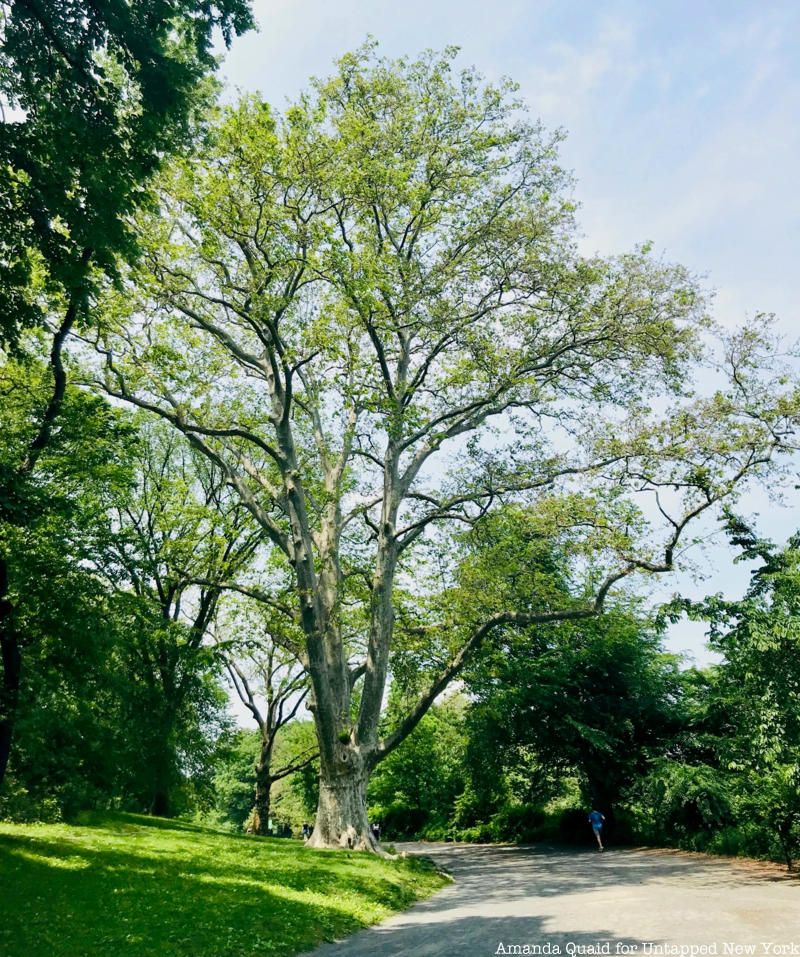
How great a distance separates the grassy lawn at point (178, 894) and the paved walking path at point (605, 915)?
0.66 meters

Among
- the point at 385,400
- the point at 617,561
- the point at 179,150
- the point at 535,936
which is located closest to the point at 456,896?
the point at 535,936

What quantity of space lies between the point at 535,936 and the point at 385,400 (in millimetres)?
10818

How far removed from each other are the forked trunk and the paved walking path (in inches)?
99.5

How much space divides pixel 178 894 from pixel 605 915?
627 cm

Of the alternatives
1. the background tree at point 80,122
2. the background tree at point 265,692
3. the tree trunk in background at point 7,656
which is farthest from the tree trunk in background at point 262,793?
the background tree at point 80,122

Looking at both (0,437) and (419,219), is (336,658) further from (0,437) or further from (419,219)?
(419,219)

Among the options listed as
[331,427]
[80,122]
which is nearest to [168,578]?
[331,427]

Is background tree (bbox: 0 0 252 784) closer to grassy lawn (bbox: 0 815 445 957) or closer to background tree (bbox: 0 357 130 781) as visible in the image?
background tree (bbox: 0 357 130 781)

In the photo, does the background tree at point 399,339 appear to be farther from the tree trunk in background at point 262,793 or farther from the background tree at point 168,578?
the tree trunk in background at point 262,793

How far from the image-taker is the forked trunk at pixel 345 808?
16.5 m

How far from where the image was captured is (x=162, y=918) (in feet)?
29.0

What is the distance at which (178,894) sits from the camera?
10.4 meters

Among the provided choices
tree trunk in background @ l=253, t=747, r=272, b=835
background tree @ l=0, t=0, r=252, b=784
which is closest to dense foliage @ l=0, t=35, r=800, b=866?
background tree @ l=0, t=0, r=252, b=784

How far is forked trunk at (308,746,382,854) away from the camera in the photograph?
54.0 ft
